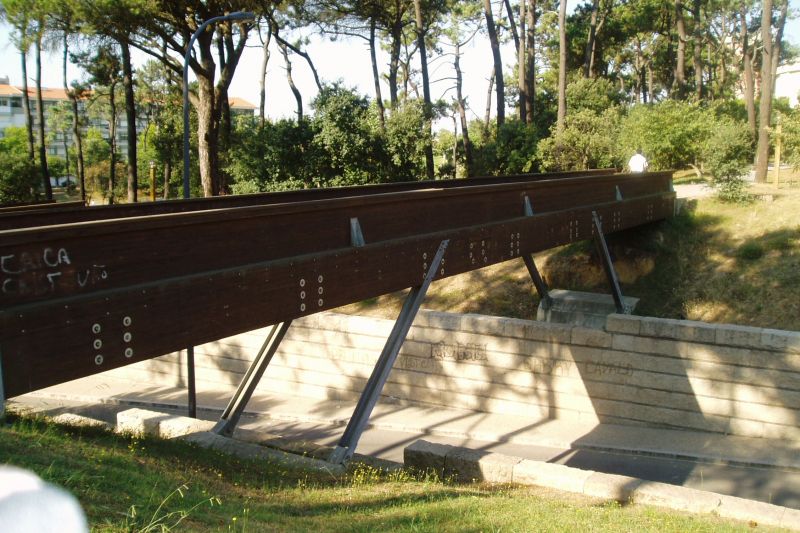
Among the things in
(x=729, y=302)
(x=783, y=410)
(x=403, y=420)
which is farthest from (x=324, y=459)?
(x=729, y=302)

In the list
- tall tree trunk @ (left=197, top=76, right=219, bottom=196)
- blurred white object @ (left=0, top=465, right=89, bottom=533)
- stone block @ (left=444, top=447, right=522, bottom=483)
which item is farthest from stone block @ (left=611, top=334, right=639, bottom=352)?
tall tree trunk @ (left=197, top=76, right=219, bottom=196)

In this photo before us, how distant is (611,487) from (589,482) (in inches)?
9.1

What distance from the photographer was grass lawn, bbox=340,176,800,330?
15141mm

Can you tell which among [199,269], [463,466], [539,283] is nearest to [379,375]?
[463,466]

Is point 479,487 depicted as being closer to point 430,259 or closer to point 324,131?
point 430,259

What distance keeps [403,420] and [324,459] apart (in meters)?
5.74

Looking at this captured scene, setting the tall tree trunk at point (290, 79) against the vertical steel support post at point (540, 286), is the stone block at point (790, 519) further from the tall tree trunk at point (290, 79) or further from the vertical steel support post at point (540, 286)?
the tall tree trunk at point (290, 79)

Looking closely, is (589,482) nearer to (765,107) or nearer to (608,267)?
(608,267)

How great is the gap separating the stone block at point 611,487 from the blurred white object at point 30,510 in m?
6.36

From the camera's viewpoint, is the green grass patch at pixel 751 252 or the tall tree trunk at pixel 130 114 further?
the tall tree trunk at pixel 130 114

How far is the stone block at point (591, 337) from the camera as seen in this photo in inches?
523

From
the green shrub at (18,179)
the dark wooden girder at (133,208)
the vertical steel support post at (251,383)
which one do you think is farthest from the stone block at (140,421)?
the green shrub at (18,179)

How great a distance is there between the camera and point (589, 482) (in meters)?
7.24

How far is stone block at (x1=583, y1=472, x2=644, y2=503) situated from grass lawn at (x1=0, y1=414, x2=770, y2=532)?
169 millimetres
